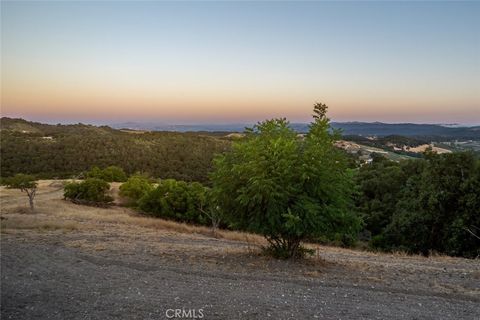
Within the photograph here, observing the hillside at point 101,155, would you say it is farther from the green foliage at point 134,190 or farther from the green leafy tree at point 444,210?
the green leafy tree at point 444,210

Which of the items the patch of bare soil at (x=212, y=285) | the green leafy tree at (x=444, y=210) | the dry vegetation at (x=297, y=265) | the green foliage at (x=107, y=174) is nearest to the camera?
the patch of bare soil at (x=212, y=285)

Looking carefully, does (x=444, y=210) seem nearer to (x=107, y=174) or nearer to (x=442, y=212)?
(x=442, y=212)

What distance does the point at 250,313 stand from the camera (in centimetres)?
720

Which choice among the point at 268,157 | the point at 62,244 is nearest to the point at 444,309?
the point at 268,157

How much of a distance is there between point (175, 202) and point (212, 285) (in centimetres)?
3091

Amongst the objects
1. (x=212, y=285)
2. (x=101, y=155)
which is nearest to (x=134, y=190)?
(x=101, y=155)

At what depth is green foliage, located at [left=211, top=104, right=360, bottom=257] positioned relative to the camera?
11.0 metres

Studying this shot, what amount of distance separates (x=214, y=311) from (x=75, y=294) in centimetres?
304

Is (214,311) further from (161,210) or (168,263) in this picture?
(161,210)

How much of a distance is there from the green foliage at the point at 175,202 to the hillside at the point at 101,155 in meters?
27.4

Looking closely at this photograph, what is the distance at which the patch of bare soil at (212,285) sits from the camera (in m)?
7.34

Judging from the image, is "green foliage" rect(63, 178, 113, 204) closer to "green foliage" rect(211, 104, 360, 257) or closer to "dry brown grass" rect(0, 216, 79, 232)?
"dry brown grass" rect(0, 216, 79, 232)

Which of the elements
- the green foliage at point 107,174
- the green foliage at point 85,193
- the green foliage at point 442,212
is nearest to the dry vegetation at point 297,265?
the green foliage at point 442,212

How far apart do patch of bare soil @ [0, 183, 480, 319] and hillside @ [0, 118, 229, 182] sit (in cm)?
5573
